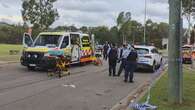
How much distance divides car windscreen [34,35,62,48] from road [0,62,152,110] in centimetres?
488

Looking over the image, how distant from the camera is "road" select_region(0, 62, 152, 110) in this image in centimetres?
1319

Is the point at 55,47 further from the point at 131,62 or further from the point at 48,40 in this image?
the point at 131,62

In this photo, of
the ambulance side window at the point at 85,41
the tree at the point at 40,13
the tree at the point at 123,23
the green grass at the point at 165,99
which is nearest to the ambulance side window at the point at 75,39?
the ambulance side window at the point at 85,41

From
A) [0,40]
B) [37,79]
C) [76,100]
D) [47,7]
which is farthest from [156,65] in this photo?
[0,40]

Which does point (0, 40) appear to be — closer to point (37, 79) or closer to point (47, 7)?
point (47, 7)

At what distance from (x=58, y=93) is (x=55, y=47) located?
10525 mm

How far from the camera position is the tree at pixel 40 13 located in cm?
5294

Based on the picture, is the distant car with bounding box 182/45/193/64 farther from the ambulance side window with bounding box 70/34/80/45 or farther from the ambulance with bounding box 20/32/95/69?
the ambulance side window with bounding box 70/34/80/45

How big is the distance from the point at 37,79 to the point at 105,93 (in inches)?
202

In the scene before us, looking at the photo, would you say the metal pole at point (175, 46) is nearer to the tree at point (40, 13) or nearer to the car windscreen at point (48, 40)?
the car windscreen at point (48, 40)

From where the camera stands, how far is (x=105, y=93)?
54.6 feet

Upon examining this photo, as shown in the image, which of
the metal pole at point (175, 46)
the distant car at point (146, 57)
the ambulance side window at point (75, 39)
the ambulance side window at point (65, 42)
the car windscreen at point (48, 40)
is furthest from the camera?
the ambulance side window at point (75, 39)

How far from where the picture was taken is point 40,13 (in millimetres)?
53094

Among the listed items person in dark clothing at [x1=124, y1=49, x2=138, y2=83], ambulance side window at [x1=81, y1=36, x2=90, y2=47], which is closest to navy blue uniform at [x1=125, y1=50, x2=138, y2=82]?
person in dark clothing at [x1=124, y1=49, x2=138, y2=83]
